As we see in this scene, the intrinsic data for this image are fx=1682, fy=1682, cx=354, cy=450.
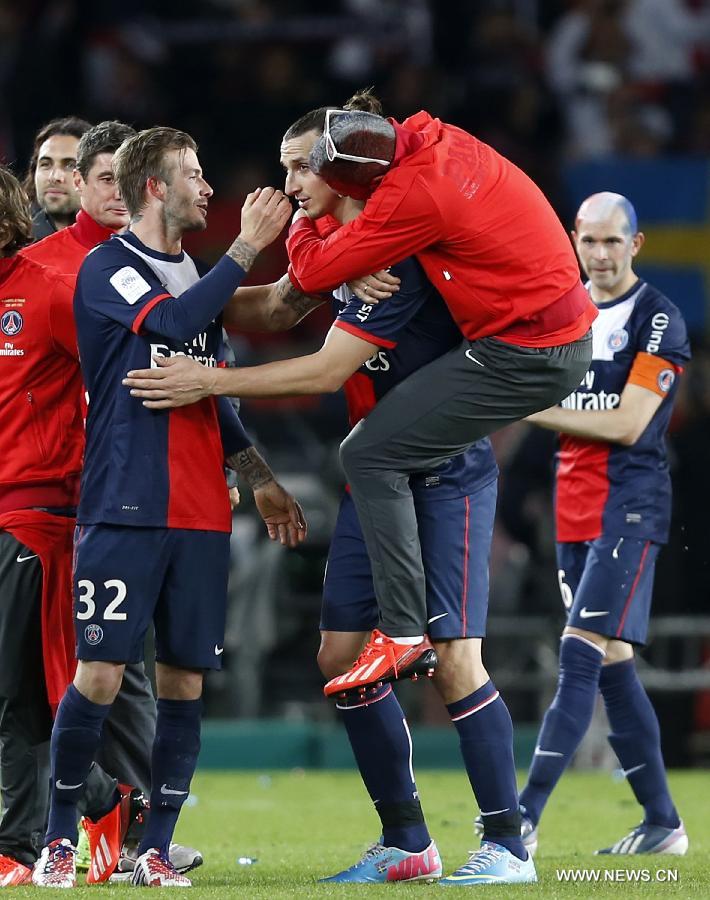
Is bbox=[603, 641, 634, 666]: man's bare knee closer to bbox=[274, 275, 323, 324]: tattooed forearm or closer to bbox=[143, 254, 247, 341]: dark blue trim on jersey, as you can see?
bbox=[274, 275, 323, 324]: tattooed forearm

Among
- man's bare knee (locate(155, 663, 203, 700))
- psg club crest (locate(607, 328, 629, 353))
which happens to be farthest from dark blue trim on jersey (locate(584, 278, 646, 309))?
man's bare knee (locate(155, 663, 203, 700))

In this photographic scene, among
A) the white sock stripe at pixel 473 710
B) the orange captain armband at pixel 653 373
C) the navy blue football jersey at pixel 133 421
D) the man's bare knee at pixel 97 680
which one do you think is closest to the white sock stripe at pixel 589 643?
the orange captain armband at pixel 653 373

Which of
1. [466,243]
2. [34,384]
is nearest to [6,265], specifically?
[34,384]

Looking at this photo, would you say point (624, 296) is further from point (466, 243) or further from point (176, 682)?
point (176, 682)

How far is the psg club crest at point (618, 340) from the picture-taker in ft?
21.5

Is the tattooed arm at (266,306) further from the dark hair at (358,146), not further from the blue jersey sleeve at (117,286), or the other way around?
the dark hair at (358,146)

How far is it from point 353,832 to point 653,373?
2.32 meters

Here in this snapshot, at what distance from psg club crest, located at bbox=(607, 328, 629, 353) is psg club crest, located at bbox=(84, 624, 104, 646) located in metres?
2.59

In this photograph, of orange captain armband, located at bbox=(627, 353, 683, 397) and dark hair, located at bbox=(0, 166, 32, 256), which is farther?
orange captain armband, located at bbox=(627, 353, 683, 397)

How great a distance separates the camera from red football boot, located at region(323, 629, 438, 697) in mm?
4895

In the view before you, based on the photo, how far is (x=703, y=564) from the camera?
10516mm

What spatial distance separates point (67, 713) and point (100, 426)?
33.3 inches

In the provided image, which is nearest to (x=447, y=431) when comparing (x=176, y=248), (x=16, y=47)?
(x=176, y=248)

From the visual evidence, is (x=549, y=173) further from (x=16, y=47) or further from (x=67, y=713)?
(x=67, y=713)
